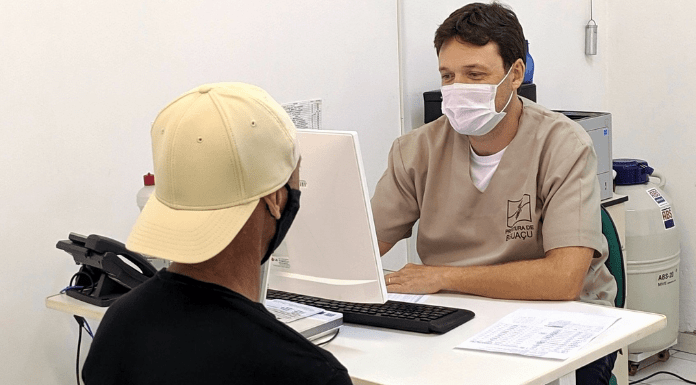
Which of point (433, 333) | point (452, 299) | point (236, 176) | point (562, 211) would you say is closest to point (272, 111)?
point (236, 176)

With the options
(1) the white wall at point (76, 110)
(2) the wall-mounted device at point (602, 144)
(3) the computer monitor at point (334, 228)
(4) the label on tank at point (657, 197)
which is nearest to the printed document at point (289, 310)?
(3) the computer monitor at point (334, 228)

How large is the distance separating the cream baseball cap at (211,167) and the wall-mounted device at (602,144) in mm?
2255

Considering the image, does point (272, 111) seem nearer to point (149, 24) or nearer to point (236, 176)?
point (236, 176)

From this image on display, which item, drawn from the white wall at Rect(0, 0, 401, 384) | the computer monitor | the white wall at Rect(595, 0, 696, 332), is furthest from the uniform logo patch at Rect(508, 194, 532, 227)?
the white wall at Rect(595, 0, 696, 332)

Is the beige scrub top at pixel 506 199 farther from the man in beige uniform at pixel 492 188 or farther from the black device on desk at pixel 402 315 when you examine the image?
the black device on desk at pixel 402 315

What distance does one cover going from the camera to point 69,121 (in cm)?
220

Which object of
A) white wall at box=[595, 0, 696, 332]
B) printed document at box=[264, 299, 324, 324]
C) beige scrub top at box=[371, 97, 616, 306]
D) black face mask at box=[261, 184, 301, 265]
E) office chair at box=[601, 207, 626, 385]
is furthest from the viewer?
white wall at box=[595, 0, 696, 332]

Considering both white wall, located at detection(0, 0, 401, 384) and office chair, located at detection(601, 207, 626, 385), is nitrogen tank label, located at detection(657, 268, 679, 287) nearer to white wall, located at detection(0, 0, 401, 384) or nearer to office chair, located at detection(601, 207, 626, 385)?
office chair, located at detection(601, 207, 626, 385)

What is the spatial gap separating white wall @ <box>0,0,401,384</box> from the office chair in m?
1.19

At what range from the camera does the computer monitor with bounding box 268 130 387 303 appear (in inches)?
60.7

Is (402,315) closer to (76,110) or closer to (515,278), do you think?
(515,278)

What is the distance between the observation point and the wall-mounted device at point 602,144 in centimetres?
308

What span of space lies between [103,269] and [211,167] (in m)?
0.98

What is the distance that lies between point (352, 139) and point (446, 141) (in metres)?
0.72
